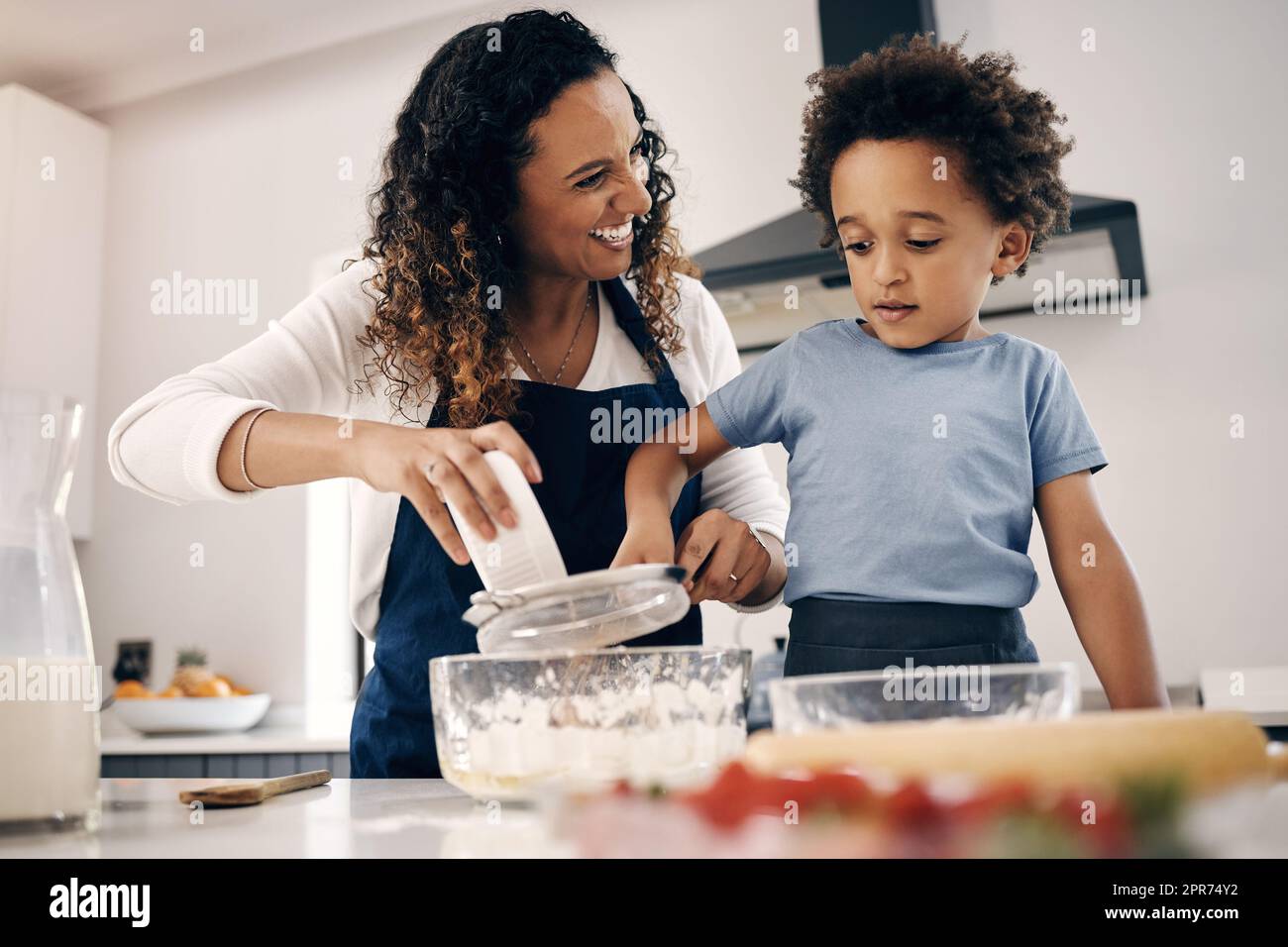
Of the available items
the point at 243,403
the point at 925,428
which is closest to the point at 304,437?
the point at 243,403

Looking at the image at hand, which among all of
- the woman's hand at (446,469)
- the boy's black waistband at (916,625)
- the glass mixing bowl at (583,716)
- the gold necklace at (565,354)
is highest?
the gold necklace at (565,354)

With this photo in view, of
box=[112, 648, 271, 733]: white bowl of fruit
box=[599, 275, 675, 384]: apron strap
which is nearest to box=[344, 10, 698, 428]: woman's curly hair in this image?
box=[599, 275, 675, 384]: apron strap

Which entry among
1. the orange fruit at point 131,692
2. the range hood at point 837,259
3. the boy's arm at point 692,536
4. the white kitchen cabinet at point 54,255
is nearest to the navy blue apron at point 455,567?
the boy's arm at point 692,536

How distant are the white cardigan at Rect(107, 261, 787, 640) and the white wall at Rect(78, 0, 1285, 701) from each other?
56.1 inches

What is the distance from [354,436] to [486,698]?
273 millimetres

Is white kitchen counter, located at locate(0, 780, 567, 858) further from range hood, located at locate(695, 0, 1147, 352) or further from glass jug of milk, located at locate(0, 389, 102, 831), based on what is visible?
range hood, located at locate(695, 0, 1147, 352)

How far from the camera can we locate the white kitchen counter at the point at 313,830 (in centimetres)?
53

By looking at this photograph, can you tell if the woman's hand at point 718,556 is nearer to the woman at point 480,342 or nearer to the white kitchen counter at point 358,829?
the woman at point 480,342

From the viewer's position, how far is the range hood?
2107mm

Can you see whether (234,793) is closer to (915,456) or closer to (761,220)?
(915,456)

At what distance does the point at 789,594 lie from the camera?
106cm

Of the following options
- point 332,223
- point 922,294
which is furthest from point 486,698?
point 332,223

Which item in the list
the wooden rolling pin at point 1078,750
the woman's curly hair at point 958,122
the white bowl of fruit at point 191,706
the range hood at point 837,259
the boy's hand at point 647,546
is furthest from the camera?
the white bowl of fruit at point 191,706
